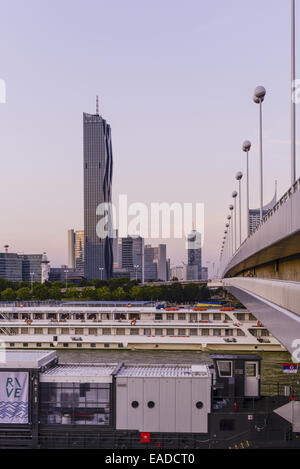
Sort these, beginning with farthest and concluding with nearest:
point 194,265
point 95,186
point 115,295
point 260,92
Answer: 1. point 95,186
2. point 194,265
3. point 115,295
4. point 260,92

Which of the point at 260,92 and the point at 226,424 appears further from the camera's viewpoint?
the point at 260,92

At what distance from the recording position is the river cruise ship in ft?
75.1

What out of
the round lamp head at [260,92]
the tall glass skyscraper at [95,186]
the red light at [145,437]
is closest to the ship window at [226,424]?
the red light at [145,437]

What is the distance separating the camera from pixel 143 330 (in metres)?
24.1

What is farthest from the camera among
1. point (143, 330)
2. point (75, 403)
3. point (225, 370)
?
point (143, 330)

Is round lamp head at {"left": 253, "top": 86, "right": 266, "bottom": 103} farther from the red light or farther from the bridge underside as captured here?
the red light

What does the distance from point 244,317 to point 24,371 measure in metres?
18.1

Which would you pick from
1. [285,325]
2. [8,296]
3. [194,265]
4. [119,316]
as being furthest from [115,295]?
[285,325]

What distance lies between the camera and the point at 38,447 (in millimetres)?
8016

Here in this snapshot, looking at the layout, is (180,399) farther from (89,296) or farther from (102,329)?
(89,296)

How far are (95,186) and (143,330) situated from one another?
274 ft

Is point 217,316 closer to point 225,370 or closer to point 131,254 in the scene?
point 225,370

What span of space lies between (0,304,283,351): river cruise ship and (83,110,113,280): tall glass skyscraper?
6546cm

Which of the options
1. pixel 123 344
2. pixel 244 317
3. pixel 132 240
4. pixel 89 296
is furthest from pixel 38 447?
pixel 132 240
